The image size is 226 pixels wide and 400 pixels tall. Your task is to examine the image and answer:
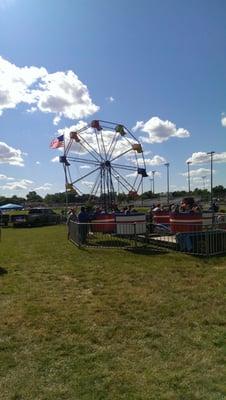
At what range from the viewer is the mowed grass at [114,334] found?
4398mm

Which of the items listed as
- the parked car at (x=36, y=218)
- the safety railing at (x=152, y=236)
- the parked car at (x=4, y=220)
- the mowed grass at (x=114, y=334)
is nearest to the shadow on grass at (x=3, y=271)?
the mowed grass at (x=114, y=334)

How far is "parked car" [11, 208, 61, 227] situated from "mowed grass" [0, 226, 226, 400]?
28.5 m

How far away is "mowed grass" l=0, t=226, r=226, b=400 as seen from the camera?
4398 millimetres

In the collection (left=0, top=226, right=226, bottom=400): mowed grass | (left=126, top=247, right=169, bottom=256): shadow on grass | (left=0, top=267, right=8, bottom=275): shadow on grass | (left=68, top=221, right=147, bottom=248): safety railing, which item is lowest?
(left=0, top=226, right=226, bottom=400): mowed grass

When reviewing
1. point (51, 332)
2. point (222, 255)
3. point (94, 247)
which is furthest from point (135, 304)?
point (94, 247)

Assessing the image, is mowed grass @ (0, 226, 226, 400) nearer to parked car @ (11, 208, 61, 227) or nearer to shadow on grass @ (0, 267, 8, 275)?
shadow on grass @ (0, 267, 8, 275)

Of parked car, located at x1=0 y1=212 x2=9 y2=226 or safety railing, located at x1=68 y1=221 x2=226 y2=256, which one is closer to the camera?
safety railing, located at x1=68 y1=221 x2=226 y2=256

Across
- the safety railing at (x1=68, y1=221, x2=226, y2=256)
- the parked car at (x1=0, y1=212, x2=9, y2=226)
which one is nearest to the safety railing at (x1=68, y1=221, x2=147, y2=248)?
the safety railing at (x1=68, y1=221, x2=226, y2=256)

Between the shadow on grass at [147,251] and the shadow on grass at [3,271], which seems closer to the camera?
the shadow on grass at [3,271]

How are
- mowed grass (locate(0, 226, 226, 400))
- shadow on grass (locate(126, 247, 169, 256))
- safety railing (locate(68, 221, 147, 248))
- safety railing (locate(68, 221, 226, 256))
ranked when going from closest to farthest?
mowed grass (locate(0, 226, 226, 400)) → safety railing (locate(68, 221, 226, 256)) → shadow on grass (locate(126, 247, 169, 256)) → safety railing (locate(68, 221, 147, 248))

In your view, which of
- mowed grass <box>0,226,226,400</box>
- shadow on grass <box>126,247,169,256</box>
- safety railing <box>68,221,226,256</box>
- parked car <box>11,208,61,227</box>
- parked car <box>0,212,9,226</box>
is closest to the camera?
mowed grass <box>0,226,226,400</box>

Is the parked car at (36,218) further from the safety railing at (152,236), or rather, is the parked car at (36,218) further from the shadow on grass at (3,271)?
the shadow on grass at (3,271)

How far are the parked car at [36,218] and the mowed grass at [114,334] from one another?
28488 millimetres

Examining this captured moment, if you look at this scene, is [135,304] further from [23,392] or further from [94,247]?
[94,247]
